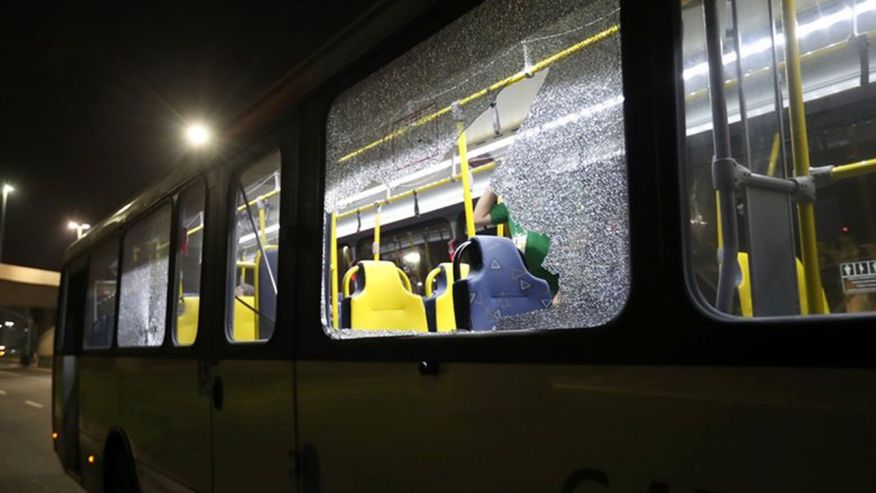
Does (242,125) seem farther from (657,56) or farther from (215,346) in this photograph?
(657,56)

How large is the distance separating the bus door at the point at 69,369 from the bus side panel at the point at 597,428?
506 cm

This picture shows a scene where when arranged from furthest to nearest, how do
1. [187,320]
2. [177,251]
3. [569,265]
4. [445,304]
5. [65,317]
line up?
1. [65,317]
2. [177,251]
3. [187,320]
4. [445,304]
5. [569,265]

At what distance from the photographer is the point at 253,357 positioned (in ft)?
9.36

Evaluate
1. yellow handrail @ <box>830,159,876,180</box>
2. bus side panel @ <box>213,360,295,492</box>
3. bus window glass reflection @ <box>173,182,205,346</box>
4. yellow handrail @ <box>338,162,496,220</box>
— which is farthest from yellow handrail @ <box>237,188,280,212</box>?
yellow handrail @ <box>830,159,876,180</box>

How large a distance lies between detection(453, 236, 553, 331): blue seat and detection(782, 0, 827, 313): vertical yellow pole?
0.92 metres

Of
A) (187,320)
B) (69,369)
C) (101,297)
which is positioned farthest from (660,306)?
(69,369)

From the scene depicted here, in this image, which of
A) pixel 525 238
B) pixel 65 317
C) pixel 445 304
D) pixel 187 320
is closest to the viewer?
pixel 525 238

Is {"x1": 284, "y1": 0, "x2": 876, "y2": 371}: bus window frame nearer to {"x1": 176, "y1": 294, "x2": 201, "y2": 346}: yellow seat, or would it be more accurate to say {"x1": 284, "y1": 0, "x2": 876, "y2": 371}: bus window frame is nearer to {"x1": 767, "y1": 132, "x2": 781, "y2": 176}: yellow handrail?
Result: {"x1": 767, "y1": 132, "x2": 781, "y2": 176}: yellow handrail

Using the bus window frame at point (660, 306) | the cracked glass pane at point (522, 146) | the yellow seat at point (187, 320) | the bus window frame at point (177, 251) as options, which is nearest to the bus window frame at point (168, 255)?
the bus window frame at point (177, 251)

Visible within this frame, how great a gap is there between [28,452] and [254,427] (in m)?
8.88

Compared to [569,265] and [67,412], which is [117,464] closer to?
[67,412]

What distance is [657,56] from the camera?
138 cm

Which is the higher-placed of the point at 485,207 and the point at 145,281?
the point at 485,207

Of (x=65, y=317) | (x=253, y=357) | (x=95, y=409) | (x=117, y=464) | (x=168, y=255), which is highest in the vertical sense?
(x=168, y=255)
